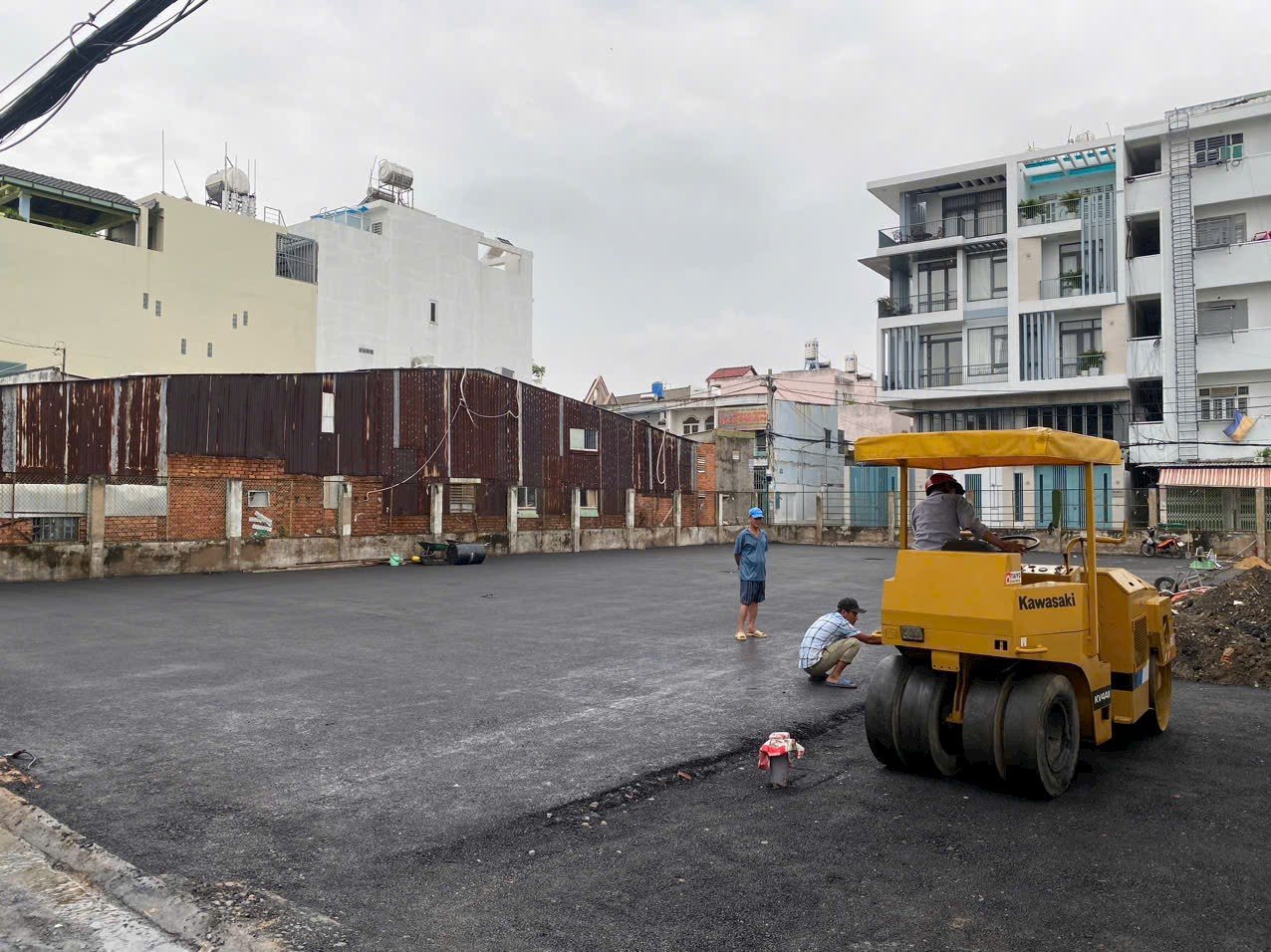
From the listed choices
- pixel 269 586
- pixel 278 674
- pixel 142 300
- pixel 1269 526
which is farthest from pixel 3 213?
pixel 1269 526

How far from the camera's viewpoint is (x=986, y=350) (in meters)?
43.0

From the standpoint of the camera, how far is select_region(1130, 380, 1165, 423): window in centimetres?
3919

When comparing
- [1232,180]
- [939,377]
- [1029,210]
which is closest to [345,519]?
[939,377]

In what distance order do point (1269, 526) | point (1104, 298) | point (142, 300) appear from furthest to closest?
1. point (142, 300)
2. point (1104, 298)
3. point (1269, 526)

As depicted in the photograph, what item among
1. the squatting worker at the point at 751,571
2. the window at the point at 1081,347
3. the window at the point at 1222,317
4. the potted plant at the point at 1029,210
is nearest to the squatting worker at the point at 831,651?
the squatting worker at the point at 751,571

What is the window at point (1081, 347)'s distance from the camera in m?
39.7

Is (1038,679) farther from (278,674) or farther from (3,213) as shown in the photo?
(3,213)

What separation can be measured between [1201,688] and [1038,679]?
200 inches

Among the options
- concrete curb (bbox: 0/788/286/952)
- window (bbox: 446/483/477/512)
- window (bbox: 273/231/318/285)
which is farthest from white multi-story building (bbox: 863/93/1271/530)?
concrete curb (bbox: 0/788/286/952)

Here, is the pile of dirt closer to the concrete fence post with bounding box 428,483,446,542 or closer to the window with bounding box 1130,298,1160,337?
the concrete fence post with bounding box 428,483,446,542

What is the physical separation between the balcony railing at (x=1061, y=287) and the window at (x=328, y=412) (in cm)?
3084

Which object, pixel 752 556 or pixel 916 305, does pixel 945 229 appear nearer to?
pixel 916 305

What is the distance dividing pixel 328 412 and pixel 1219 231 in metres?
35.5

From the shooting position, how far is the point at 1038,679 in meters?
5.98
